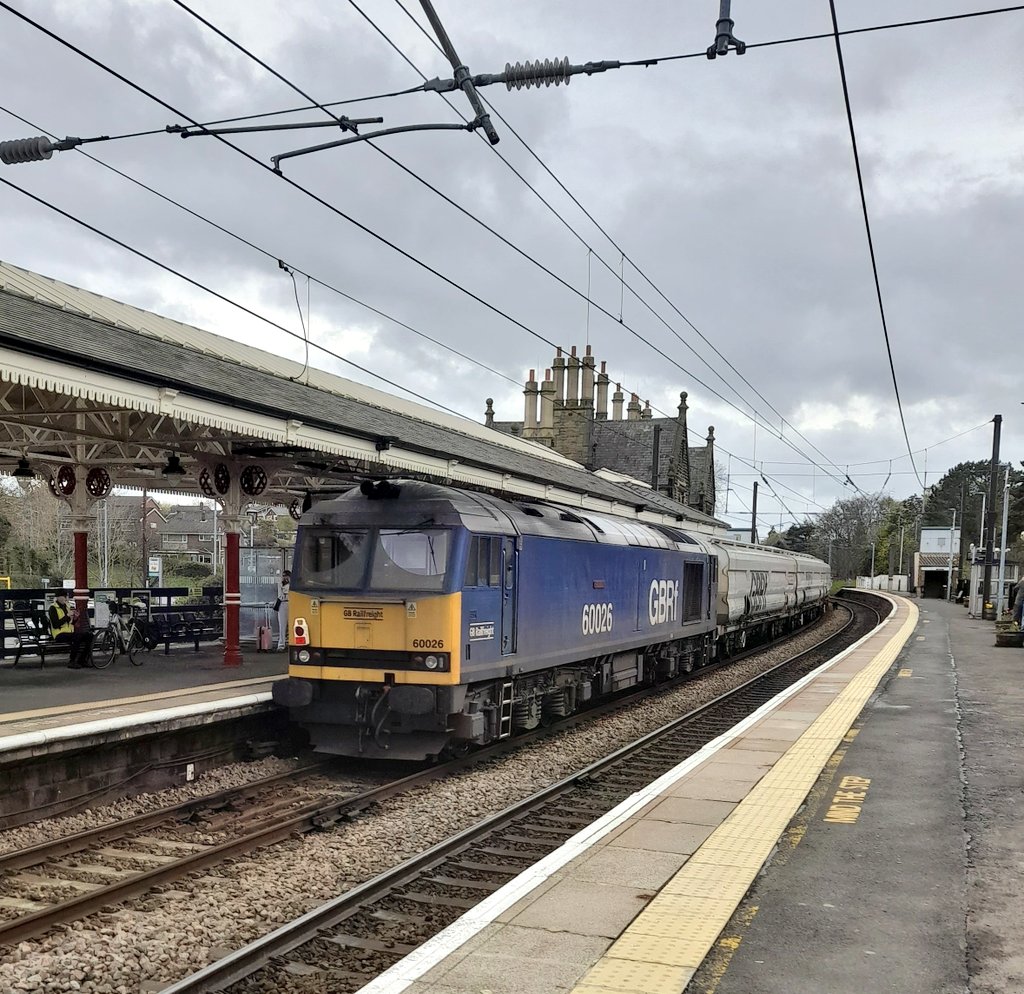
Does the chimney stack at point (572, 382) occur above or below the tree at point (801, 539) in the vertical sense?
above

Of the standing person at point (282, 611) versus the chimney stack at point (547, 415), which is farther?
the chimney stack at point (547, 415)

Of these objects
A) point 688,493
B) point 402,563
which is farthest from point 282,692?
point 688,493

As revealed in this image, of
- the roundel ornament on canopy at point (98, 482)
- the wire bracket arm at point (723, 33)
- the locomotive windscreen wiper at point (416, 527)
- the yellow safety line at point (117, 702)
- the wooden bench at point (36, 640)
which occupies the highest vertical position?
the wire bracket arm at point (723, 33)

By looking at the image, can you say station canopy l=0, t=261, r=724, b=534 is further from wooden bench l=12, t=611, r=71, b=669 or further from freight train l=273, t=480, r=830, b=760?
wooden bench l=12, t=611, r=71, b=669

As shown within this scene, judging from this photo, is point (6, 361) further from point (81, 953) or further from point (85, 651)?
point (85, 651)

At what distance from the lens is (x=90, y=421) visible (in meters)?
13.9

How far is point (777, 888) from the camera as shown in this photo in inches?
251

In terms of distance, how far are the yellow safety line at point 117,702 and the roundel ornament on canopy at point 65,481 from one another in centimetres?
578

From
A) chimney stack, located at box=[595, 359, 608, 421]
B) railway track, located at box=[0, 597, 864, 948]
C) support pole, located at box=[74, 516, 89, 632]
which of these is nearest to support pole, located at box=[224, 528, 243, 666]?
support pole, located at box=[74, 516, 89, 632]

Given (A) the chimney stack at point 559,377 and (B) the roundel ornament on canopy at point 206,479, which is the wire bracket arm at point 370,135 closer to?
(B) the roundel ornament on canopy at point 206,479

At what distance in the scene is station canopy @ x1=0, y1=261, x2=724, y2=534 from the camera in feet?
33.6

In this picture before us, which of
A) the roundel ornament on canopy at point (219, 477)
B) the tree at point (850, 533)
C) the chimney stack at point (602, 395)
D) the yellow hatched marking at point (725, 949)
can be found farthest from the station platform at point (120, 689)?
the tree at point (850, 533)

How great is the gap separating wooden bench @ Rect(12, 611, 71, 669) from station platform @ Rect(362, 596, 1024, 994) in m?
9.98

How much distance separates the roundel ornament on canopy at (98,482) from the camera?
1717 centimetres
